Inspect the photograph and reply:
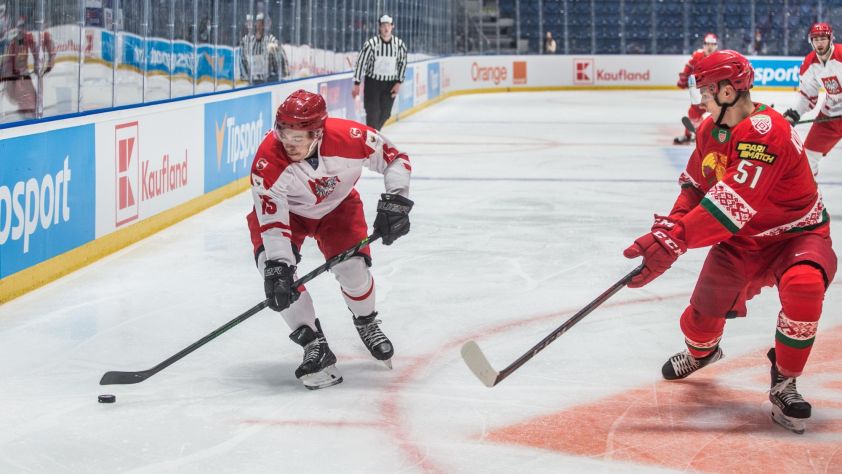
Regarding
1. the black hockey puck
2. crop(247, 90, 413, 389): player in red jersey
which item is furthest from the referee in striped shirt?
the black hockey puck

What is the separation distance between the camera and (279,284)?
11.3ft

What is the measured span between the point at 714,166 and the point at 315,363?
138 cm

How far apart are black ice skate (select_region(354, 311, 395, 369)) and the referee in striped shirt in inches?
297

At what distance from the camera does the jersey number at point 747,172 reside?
10.1ft

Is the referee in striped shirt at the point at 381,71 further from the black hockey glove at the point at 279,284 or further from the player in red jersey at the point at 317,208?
the black hockey glove at the point at 279,284

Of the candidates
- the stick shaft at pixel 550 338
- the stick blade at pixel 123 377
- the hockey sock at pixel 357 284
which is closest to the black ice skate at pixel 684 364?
the stick shaft at pixel 550 338

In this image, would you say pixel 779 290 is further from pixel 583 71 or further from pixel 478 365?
pixel 583 71

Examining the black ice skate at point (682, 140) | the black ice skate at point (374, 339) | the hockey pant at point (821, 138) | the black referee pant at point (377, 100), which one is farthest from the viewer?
the black ice skate at point (682, 140)

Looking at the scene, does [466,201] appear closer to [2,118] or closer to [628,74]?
[2,118]

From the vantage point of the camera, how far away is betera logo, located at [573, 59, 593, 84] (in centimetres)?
2259

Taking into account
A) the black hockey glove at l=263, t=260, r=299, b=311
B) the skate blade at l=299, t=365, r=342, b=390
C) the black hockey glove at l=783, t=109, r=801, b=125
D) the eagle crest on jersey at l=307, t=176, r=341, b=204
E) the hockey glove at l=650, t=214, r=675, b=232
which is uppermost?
→ the black hockey glove at l=783, t=109, r=801, b=125

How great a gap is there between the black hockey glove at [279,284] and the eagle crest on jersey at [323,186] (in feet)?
0.93

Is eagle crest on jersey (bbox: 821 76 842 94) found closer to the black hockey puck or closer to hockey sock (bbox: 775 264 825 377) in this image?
hockey sock (bbox: 775 264 825 377)

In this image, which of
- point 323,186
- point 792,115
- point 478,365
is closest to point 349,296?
point 323,186
